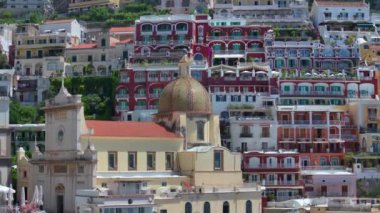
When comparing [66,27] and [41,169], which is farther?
[66,27]

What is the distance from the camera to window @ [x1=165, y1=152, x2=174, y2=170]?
74750 mm

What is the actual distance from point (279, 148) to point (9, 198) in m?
29.7

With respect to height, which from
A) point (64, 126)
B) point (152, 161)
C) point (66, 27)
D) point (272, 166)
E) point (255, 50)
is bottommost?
point (272, 166)

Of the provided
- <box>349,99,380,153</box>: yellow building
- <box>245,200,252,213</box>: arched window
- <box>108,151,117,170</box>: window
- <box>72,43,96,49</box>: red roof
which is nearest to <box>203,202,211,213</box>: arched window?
<box>245,200,252,213</box>: arched window

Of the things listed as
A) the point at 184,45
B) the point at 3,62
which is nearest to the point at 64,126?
the point at 184,45

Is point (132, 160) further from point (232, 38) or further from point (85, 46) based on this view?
point (85, 46)

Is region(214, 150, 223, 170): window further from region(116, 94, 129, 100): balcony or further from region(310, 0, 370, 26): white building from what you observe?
region(310, 0, 370, 26): white building

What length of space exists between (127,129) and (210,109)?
7.56 m

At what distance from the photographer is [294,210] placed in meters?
75.5

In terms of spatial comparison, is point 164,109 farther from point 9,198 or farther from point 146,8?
point 146,8

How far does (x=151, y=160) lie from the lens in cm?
7394

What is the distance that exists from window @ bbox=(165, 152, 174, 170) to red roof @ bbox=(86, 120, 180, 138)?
1.15 meters

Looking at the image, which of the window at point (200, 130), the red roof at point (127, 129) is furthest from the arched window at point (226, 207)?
the window at point (200, 130)

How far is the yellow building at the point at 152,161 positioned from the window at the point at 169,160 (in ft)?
0.21
